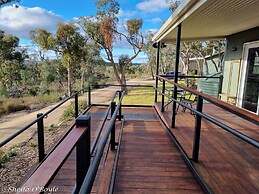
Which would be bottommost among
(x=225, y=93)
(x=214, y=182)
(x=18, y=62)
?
(x=214, y=182)

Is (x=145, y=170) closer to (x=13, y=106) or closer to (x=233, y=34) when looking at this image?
(x=233, y=34)

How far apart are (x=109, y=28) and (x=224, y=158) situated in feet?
36.3

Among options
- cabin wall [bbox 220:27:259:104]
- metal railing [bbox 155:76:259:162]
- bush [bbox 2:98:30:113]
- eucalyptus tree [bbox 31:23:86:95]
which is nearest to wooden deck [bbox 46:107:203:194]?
metal railing [bbox 155:76:259:162]

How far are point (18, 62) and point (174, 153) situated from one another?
21.0 meters

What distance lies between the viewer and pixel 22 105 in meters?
12.7

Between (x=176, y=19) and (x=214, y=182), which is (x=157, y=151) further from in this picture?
(x=176, y=19)

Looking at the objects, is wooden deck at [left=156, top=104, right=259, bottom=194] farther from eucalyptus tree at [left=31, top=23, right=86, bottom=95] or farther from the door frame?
eucalyptus tree at [left=31, top=23, right=86, bottom=95]

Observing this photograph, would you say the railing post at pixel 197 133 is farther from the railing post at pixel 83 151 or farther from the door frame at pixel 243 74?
the door frame at pixel 243 74

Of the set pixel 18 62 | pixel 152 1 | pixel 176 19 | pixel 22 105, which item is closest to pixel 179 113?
pixel 176 19

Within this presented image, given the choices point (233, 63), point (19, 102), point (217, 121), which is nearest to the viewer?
point (217, 121)

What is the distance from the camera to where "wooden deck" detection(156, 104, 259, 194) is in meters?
1.89

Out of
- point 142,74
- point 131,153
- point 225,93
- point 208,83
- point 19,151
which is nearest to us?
point 131,153

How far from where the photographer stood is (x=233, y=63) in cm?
563

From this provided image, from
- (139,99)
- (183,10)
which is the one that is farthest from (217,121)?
(139,99)
